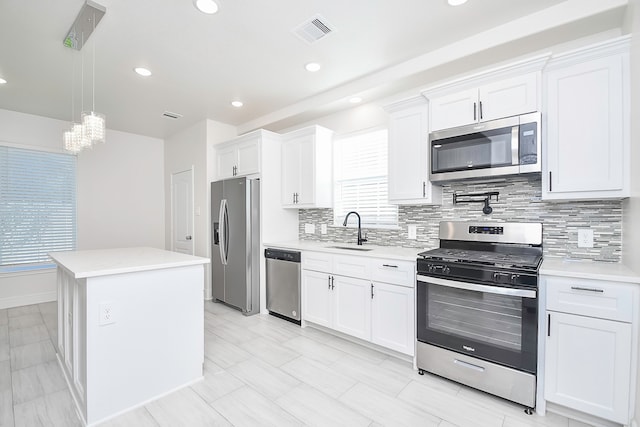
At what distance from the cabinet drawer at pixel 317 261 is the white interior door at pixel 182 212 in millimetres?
2394

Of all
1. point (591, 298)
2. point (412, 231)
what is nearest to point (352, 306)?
point (412, 231)

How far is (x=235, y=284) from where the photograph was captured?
3893 millimetres

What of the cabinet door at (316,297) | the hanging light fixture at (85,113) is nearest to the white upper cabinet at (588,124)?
the cabinet door at (316,297)

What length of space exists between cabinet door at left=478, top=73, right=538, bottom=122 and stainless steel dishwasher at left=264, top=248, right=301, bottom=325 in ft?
7.55

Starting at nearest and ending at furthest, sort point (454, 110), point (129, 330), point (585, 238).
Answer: point (129, 330)
point (585, 238)
point (454, 110)

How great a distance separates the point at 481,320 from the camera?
2.08 m

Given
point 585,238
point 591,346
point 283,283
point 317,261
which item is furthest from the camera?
point 283,283

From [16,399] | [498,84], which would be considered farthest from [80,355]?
[498,84]

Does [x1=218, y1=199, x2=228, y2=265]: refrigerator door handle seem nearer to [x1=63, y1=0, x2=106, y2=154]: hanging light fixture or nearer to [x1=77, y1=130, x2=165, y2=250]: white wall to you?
[x1=63, y1=0, x2=106, y2=154]: hanging light fixture

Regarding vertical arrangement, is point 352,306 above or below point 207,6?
below

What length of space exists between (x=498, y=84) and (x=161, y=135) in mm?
5222

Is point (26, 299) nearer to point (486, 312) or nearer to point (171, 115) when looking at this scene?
point (171, 115)

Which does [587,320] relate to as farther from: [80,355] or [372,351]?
[80,355]

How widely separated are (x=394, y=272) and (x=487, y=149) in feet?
4.08
